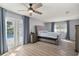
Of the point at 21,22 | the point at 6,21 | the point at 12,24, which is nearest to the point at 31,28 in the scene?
the point at 21,22

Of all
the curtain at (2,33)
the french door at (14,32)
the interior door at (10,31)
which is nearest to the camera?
the curtain at (2,33)

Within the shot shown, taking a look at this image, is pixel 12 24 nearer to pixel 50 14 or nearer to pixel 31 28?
pixel 31 28

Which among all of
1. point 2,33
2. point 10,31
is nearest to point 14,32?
point 10,31

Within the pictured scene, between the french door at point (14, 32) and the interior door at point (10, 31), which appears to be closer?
the interior door at point (10, 31)

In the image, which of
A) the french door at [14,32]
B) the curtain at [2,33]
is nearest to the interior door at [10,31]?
the french door at [14,32]

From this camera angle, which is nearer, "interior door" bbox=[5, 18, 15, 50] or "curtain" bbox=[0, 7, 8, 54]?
"curtain" bbox=[0, 7, 8, 54]

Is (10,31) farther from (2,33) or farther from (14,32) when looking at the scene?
(2,33)

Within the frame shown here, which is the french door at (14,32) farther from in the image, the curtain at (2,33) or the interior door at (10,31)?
the curtain at (2,33)

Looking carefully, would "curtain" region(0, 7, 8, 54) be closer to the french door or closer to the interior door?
the interior door

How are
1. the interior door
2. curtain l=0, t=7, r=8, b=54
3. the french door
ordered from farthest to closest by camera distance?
the french door < the interior door < curtain l=0, t=7, r=8, b=54

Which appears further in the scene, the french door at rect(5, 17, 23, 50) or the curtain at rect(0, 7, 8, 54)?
the french door at rect(5, 17, 23, 50)

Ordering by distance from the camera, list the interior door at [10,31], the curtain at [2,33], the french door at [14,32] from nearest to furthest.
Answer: the curtain at [2,33]
the interior door at [10,31]
the french door at [14,32]

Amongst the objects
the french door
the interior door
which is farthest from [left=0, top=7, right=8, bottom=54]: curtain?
the french door

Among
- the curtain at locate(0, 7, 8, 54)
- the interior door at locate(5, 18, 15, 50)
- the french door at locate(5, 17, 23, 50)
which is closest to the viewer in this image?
the curtain at locate(0, 7, 8, 54)
